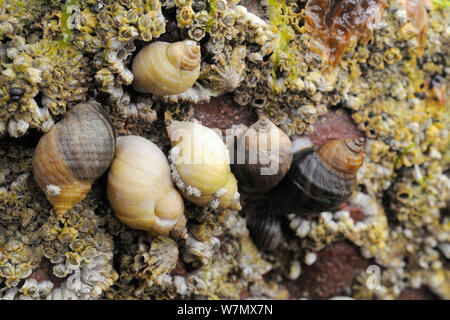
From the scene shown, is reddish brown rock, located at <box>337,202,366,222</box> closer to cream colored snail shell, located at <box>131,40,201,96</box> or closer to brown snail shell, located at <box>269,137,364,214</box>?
brown snail shell, located at <box>269,137,364,214</box>

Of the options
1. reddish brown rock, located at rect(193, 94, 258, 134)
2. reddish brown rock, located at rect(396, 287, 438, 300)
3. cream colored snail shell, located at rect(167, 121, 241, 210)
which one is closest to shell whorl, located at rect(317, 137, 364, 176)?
reddish brown rock, located at rect(193, 94, 258, 134)

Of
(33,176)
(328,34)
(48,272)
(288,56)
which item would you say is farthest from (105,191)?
(328,34)

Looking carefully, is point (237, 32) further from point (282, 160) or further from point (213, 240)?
point (213, 240)

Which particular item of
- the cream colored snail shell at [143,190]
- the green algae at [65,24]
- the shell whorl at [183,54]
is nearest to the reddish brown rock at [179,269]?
the cream colored snail shell at [143,190]

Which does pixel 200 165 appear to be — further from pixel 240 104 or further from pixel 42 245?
pixel 42 245

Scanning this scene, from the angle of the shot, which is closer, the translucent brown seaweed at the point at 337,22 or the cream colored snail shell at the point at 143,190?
the cream colored snail shell at the point at 143,190

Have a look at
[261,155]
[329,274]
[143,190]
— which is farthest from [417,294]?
[143,190]

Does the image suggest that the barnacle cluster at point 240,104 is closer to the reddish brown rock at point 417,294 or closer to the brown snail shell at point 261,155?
the reddish brown rock at point 417,294

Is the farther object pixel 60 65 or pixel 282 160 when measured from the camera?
pixel 282 160
